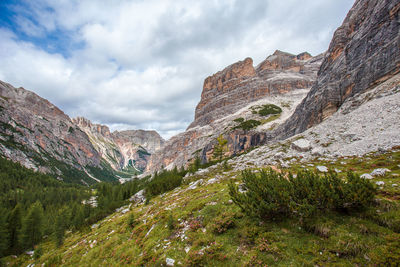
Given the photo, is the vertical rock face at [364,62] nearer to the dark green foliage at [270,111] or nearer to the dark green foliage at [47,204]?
the dark green foliage at [270,111]

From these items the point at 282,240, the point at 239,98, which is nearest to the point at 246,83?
the point at 239,98

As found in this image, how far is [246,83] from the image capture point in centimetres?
15888

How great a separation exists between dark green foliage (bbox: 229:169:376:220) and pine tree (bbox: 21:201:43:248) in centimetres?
5466

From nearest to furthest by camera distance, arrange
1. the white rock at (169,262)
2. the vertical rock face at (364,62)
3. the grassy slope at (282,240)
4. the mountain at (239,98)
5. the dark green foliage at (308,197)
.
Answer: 1. the grassy slope at (282,240)
2. the dark green foliage at (308,197)
3. the white rock at (169,262)
4. the vertical rock face at (364,62)
5. the mountain at (239,98)

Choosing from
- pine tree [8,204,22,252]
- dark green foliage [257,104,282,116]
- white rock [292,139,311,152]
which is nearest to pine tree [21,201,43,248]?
pine tree [8,204,22,252]

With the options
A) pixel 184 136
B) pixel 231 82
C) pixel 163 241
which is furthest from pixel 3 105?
pixel 163 241

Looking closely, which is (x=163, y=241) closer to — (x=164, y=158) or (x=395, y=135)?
(x=395, y=135)

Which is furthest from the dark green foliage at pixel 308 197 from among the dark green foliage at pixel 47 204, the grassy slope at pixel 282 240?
the dark green foliage at pixel 47 204

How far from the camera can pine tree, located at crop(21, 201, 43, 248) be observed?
3653 cm

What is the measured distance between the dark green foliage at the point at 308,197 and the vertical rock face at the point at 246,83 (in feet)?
448

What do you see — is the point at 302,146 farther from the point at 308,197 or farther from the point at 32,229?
the point at 32,229

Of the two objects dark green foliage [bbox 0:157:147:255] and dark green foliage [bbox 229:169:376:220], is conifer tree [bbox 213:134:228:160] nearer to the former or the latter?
dark green foliage [bbox 229:169:376:220]

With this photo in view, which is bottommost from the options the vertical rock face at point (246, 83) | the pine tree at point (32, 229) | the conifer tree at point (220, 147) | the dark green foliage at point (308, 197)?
the pine tree at point (32, 229)

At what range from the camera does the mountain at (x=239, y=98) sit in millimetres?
107875
